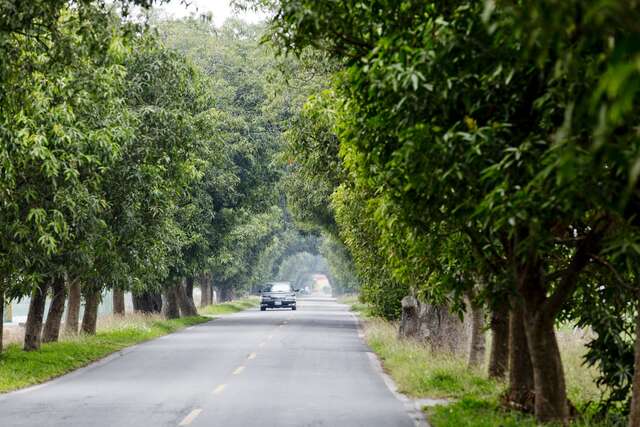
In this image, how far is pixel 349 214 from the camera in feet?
66.3

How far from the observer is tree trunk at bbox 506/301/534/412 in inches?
477

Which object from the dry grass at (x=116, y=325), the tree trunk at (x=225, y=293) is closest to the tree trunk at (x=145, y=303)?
the dry grass at (x=116, y=325)

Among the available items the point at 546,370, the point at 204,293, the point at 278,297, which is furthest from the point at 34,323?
the point at 204,293

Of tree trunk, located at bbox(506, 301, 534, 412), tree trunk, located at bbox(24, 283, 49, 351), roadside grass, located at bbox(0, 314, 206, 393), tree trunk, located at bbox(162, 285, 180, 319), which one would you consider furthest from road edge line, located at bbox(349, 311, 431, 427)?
tree trunk, located at bbox(162, 285, 180, 319)

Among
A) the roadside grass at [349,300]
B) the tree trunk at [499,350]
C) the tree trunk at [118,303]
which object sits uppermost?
the roadside grass at [349,300]

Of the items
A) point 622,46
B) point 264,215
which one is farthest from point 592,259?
point 264,215

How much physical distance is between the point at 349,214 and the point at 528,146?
515 inches

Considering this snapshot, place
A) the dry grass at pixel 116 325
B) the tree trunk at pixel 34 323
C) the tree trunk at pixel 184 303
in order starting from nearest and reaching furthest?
the tree trunk at pixel 34 323
the dry grass at pixel 116 325
the tree trunk at pixel 184 303

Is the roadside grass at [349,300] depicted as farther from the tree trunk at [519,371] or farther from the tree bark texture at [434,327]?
the tree trunk at [519,371]

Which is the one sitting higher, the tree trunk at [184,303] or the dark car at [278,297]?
the dark car at [278,297]

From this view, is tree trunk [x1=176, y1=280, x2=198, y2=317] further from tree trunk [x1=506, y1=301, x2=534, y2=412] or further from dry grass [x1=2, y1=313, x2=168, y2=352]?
tree trunk [x1=506, y1=301, x2=534, y2=412]

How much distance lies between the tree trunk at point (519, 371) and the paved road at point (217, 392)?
134 cm

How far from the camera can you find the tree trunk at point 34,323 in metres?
22.0

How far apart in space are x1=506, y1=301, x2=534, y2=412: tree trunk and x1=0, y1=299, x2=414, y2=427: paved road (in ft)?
4.38
